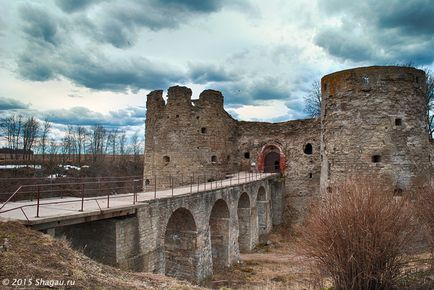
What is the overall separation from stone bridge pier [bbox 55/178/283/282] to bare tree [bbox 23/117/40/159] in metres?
36.3

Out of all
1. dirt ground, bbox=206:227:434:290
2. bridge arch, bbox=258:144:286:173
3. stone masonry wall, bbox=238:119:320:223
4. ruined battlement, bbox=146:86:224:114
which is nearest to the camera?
dirt ground, bbox=206:227:434:290

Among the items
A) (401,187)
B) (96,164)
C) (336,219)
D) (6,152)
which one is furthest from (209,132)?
(6,152)

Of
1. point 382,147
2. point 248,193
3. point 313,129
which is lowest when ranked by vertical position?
point 248,193

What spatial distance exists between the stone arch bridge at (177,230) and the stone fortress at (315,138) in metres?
3.01

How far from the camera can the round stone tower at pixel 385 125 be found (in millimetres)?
15406

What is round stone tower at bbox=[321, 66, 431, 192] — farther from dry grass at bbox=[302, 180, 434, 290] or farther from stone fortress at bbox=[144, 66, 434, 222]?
dry grass at bbox=[302, 180, 434, 290]

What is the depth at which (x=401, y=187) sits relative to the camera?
50.3 ft

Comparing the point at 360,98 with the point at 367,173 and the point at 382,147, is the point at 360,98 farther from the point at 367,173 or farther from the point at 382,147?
the point at 367,173

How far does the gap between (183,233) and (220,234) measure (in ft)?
9.95

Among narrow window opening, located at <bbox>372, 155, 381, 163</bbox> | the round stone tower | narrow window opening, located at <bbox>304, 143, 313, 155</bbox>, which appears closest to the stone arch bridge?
narrow window opening, located at <bbox>304, 143, 313, 155</bbox>

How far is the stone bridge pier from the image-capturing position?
841 cm

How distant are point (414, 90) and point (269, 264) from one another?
10226 millimetres

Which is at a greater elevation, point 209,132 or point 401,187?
point 209,132

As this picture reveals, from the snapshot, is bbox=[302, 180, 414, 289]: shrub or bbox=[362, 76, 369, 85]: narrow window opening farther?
bbox=[362, 76, 369, 85]: narrow window opening
